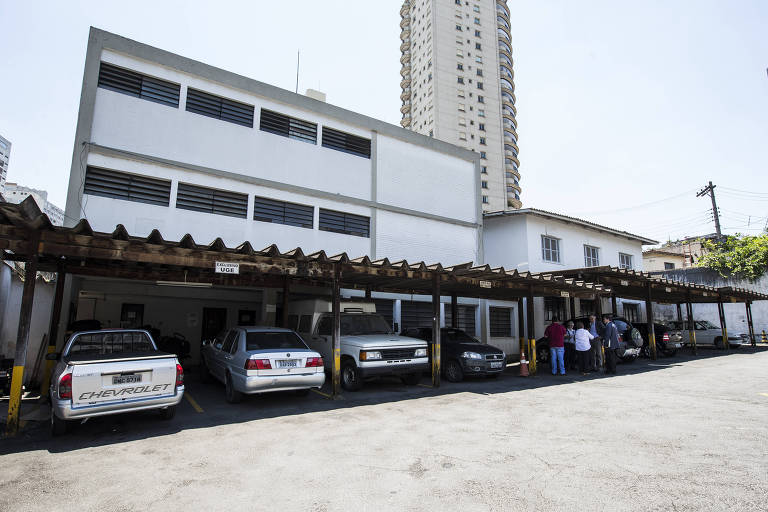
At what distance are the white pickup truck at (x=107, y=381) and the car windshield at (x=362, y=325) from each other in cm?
449

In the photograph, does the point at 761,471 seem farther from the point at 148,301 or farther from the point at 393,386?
the point at 148,301

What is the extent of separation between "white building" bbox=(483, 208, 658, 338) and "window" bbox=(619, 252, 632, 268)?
84cm

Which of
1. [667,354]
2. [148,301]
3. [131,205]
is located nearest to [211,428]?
[131,205]

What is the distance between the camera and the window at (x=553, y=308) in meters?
21.2

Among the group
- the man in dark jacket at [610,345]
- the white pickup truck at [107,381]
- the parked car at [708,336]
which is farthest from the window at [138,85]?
the parked car at [708,336]

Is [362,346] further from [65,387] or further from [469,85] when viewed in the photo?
[469,85]

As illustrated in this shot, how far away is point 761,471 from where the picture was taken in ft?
14.5

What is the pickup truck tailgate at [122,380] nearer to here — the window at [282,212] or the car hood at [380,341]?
the car hood at [380,341]

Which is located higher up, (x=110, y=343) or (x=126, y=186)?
(x=126, y=186)

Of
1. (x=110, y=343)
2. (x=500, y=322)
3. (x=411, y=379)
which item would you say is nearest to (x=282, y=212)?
(x=411, y=379)

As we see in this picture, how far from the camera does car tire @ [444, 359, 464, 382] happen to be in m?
11.5

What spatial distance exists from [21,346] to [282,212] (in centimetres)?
853

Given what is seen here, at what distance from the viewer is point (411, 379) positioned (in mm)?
11000

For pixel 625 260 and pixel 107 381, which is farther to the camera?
pixel 625 260
